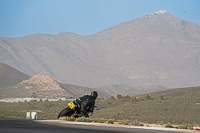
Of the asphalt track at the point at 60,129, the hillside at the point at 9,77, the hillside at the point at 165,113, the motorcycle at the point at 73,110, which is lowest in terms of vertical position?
the asphalt track at the point at 60,129

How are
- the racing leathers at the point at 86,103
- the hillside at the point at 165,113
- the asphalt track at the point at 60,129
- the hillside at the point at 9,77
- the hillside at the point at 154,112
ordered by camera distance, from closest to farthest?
the asphalt track at the point at 60,129
the racing leathers at the point at 86,103
the hillside at the point at 154,112
the hillside at the point at 165,113
the hillside at the point at 9,77

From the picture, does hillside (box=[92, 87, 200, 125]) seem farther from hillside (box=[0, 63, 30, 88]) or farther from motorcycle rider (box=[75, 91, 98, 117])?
hillside (box=[0, 63, 30, 88])

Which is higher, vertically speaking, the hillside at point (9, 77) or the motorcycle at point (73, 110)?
the hillside at point (9, 77)

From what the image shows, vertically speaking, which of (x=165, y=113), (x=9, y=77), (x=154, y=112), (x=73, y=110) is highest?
(x=9, y=77)

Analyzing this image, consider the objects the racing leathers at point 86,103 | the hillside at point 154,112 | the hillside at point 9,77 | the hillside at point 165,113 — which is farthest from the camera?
the hillside at point 9,77

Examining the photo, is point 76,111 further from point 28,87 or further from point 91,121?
point 28,87

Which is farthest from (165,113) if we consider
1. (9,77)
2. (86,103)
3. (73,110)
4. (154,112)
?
(9,77)

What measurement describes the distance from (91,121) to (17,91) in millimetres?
122452

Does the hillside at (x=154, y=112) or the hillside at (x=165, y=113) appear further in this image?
the hillside at (x=165, y=113)

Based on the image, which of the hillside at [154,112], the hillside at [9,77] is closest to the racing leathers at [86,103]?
the hillside at [154,112]

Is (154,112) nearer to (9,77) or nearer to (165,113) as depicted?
(165,113)

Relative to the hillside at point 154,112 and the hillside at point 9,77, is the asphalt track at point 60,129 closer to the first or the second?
the hillside at point 154,112

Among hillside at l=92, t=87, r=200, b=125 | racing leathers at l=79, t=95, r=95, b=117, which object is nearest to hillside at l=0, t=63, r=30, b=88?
hillside at l=92, t=87, r=200, b=125

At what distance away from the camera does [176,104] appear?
70.8m
